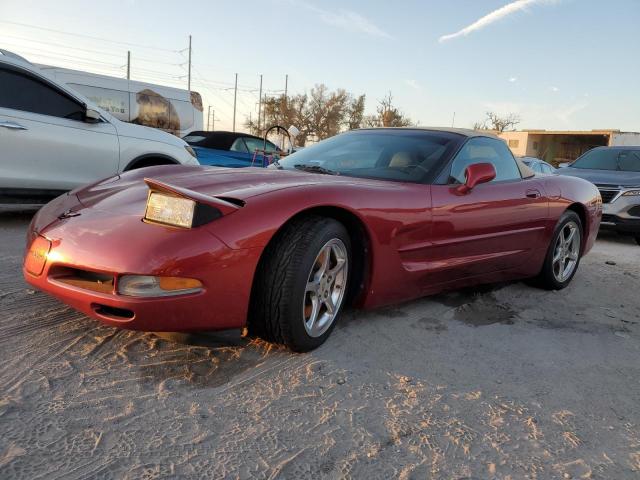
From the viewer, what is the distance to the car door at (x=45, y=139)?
4.84 m

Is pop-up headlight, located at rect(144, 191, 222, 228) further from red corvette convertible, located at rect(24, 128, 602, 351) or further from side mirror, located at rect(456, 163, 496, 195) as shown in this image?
side mirror, located at rect(456, 163, 496, 195)

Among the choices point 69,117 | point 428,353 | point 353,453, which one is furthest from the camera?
point 69,117

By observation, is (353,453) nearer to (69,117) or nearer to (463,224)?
(463,224)

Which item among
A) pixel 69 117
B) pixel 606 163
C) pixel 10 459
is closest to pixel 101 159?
pixel 69 117

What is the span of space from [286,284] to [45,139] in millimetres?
3835

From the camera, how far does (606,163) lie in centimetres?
834

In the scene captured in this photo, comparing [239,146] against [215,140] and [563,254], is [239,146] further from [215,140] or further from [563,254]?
[563,254]

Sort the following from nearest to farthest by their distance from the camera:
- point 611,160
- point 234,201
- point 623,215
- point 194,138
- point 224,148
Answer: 1. point 234,201
2. point 623,215
3. point 611,160
4. point 224,148
5. point 194,138

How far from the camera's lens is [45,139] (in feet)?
16.4

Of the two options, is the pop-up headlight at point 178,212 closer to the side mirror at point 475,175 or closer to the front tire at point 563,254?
the side mirror at point 475,175

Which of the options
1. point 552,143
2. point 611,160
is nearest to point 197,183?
point 611,160

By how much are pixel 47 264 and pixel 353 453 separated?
5.02 ft

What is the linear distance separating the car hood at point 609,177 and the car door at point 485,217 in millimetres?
4267

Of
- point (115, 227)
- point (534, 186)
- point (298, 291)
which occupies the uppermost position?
point (534, 186)
